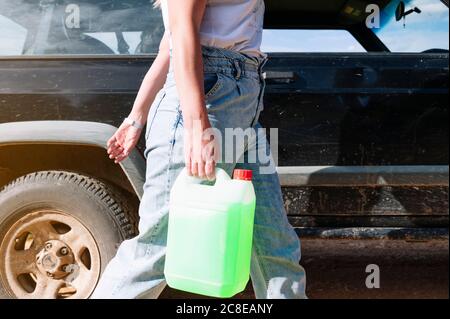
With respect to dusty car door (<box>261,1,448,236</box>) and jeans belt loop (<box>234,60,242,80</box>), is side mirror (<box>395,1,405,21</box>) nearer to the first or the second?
dusty car door (<box>261,1,448,236</box>)

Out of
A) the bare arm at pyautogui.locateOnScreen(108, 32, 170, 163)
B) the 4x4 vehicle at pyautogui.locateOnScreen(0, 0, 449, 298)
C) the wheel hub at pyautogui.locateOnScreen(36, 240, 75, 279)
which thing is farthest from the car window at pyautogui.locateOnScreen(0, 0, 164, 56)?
the wheel hub at pyautogui.locateOnScreen(36, 240, 75, 279)

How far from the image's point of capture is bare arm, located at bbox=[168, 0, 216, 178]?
4.64 feet

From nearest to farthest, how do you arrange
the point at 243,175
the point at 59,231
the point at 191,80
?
the point at 191,80 < the point at 243,175 < the point at 59,231

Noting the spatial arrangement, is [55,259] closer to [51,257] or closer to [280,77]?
[51,257]

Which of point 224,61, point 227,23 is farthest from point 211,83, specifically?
A: point 227,23

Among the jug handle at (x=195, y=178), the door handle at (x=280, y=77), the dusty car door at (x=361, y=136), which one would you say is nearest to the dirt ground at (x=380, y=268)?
the dusty car door at (x=361, y=136)

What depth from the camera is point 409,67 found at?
2.50m

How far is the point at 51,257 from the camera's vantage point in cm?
236

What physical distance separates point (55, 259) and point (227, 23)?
4.56ft

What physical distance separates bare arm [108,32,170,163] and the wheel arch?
16.2 inches

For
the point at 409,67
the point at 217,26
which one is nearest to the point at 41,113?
the point at 217,26
